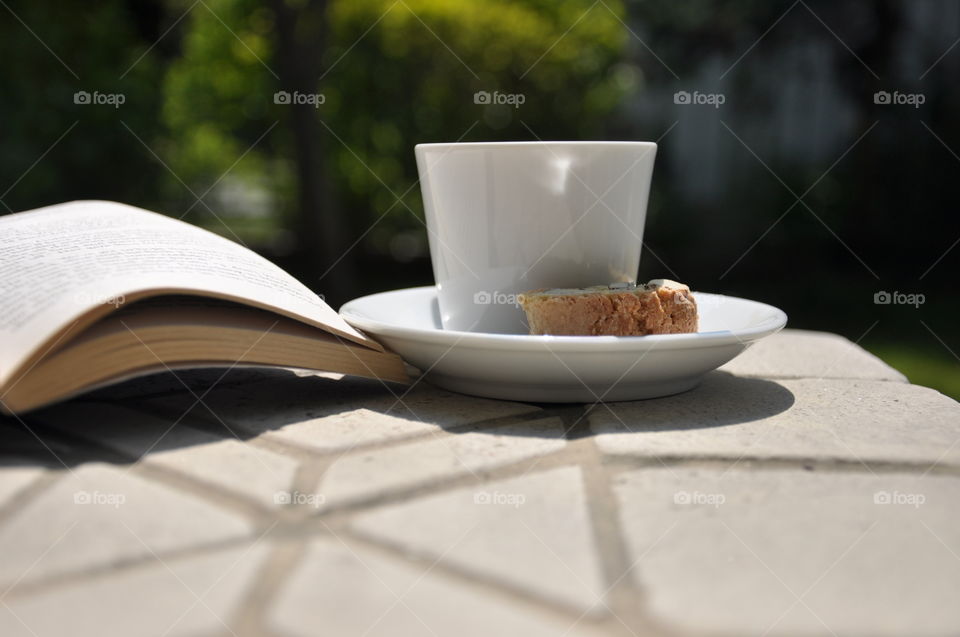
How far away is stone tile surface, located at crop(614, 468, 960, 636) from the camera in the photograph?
492 millimetres

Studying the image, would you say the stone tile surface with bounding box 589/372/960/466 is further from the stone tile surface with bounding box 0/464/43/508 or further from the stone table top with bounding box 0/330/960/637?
the stone tile surface with bounding box 0/464/43/508

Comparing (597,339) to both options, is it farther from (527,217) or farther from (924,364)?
(924,364)

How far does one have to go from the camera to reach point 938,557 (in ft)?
1.86

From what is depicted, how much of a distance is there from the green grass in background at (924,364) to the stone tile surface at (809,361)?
1318 millimetres

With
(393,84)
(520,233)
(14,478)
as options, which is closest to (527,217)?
(520,233)

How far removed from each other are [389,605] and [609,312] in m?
0.54

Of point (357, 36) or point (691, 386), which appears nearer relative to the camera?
point (691, 386)

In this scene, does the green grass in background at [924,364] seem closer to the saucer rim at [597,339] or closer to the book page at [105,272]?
the saucer rim at [597,339]

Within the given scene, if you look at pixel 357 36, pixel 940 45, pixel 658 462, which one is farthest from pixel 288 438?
pixel 940 45

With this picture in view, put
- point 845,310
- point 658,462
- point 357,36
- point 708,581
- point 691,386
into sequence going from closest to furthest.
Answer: point 708,581 < point 658,462 < point 691,386 < point 845,310 < point 357,36

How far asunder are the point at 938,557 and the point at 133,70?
3.87 metres

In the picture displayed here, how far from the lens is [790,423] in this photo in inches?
34.3

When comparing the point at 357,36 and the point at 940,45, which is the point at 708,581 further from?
the point at 940,45

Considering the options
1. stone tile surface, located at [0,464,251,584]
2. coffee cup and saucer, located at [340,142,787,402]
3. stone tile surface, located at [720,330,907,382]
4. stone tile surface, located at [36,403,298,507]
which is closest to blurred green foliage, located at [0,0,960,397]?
stone tile surface, located at [720,330,907,382]
